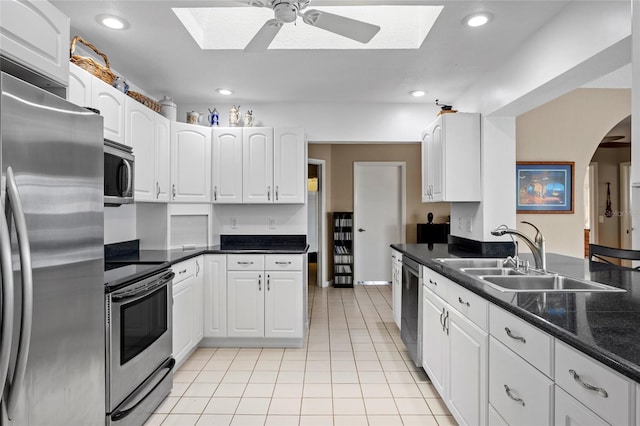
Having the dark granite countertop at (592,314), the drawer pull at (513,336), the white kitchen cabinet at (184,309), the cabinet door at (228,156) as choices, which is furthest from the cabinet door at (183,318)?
the drawer pull at (513,336)

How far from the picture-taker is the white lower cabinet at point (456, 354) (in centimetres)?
183

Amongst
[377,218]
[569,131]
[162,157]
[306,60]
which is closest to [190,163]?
[162,157]

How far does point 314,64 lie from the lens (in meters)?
3.14

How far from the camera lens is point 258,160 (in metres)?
3.95

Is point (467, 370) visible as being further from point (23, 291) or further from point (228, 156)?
point (228, 156)

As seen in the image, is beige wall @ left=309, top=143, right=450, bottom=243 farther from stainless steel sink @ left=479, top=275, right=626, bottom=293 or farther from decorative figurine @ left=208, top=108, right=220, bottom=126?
stainless steel sink @ left=479, top=275, right=626, bottom=293

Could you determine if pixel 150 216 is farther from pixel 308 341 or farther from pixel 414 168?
pixel 414 168

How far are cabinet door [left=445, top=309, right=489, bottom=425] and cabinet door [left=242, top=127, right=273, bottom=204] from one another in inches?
91.4

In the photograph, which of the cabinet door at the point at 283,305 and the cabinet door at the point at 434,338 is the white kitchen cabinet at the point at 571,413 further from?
the cabinet door at the point at 283,305

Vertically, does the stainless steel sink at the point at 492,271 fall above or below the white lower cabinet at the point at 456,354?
above

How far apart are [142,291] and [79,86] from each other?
128 centimetres

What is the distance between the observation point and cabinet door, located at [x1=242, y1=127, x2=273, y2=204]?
394 cm

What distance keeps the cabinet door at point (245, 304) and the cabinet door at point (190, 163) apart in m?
0.91

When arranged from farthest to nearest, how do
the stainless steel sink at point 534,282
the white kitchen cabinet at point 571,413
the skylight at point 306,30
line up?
the skylight at point 306,30
the stainless steel sink at point 534,282
the white kitchen cabinet at point 571,413
